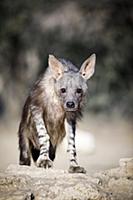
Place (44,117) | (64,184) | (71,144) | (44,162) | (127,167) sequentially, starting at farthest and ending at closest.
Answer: (44,117), (71,144), (44,162), (127,167), (64,184)

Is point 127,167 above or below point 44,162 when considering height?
below

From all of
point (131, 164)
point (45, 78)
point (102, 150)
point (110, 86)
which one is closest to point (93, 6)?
point (110, 86)

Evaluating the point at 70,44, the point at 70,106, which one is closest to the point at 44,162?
the point at 70,106

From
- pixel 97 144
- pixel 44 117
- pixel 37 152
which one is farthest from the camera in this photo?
pixel 97 144

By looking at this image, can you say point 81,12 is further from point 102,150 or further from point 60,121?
point 60,121

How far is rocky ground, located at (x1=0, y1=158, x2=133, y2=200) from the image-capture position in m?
5.26

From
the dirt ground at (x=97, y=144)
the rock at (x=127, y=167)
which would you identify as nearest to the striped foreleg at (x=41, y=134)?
the rock at (x=127, y=167)

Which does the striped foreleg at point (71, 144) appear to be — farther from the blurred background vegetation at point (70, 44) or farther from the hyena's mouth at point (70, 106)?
the blurred background vegetation at point (70, 44)

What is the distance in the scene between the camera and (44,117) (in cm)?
680

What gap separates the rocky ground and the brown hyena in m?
0.54

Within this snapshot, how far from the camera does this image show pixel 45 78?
6914 mm

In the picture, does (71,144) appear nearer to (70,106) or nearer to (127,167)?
(70,106)

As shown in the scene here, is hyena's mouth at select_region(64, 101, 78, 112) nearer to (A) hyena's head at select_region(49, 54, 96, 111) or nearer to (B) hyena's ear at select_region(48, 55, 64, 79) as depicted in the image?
(A) hyena's head at select_region(49, 54, 96, 111)

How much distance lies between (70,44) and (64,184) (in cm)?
1044
